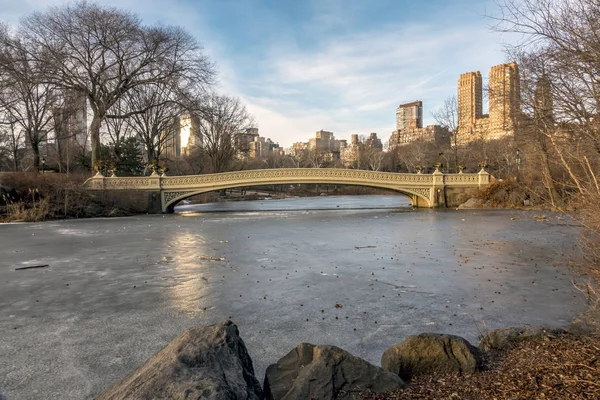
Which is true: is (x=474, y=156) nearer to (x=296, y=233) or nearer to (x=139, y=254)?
(x=296, y=233)

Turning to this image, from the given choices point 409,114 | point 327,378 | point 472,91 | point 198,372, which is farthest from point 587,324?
point 409,114

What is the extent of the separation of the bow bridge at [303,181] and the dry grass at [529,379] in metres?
26.4

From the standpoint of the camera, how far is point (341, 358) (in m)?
2.92

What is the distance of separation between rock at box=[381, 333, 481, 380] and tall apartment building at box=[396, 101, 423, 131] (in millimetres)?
147622

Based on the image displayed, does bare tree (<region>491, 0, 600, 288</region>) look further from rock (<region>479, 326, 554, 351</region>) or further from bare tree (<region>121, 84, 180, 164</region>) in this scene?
bare tree (<region>121, 84, 180, 164</region>)

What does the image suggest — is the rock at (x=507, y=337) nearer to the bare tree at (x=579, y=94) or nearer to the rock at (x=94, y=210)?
the bare tree at (x=579, y=94)

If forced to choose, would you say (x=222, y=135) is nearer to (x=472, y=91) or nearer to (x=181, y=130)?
(x=181, y=130)

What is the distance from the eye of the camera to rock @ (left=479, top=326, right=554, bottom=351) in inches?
143

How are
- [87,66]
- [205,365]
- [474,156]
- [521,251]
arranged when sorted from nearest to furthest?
[205,365] < [521,251] < [87,66] < [474,156]

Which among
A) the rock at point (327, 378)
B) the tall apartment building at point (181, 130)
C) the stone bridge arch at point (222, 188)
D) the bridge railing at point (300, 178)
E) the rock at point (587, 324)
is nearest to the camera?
the rock at point (327, 378)

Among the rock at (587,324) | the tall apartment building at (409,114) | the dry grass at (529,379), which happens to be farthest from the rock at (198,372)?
the tall apartment building at (409,114)

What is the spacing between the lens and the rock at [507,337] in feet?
11.9

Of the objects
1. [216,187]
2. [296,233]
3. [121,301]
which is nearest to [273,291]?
[121,301]

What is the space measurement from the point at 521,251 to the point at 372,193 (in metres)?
60.1
